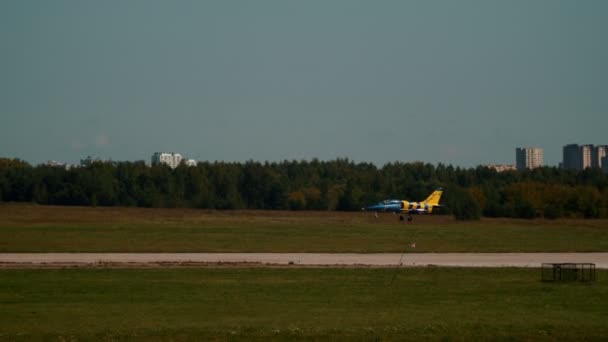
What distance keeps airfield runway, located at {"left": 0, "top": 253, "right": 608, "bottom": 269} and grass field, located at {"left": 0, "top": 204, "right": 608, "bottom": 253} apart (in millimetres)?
3740

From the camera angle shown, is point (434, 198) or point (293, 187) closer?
point (434, 198)

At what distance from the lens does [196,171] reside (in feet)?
428

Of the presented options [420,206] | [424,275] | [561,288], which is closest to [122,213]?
[420,206]

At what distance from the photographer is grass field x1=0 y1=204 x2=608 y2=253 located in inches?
2092

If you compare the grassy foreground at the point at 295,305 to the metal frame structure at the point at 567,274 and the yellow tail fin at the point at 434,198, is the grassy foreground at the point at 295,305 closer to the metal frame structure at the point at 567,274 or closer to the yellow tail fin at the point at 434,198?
the metal frame structure at the point at 567,274

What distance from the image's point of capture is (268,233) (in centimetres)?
6712

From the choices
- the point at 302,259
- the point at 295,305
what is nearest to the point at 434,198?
the point at 302,259

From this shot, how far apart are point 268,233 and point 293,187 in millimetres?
63424

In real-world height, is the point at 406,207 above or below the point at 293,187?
below

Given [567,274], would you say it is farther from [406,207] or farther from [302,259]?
[406,207]

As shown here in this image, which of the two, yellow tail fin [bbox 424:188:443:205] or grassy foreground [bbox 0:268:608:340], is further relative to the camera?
yellow tail fin [bbox 424:188:443:205]

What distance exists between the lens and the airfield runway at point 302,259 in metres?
41.1

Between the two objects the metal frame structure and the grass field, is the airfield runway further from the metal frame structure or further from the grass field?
the metal frame structure

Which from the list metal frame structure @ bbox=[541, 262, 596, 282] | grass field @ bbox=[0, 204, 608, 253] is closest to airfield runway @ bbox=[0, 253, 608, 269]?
grass field @ bbox=[0, 204, 608, 253]
